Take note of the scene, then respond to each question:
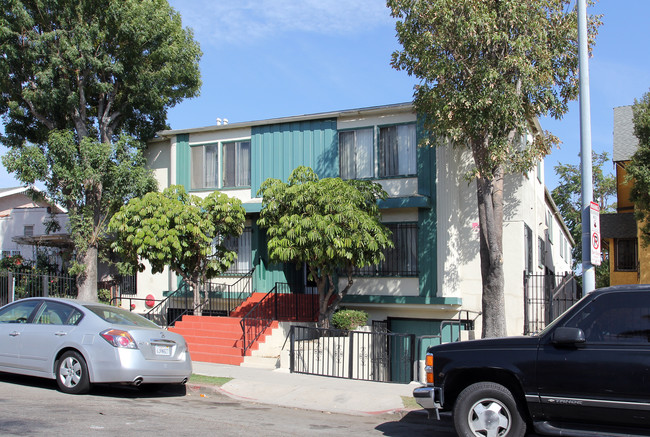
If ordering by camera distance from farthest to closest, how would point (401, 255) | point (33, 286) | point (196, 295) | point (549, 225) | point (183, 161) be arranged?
point (549, 225) < point (33, 286) < point (183, 161) < point (401, 255) < point (196, 295)

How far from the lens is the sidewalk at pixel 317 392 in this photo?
9.82 m

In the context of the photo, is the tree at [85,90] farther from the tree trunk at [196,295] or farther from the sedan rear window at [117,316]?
the sedan rear window at [117,316]

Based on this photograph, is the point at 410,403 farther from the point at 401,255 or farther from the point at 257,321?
the point at 401,255

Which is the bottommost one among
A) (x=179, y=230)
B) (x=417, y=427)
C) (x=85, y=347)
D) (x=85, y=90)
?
(x=417, y=427)

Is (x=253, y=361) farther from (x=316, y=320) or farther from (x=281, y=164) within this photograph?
(x=281, y=164)

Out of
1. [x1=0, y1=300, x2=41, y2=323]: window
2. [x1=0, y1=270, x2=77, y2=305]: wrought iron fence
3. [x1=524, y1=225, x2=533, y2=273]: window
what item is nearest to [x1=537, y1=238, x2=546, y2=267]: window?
[x1=524, y1=225, x2=533, y2=273]: window

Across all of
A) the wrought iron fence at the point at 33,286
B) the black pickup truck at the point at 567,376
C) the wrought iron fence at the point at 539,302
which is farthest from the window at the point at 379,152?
the black pickup truck at the point at 567,376

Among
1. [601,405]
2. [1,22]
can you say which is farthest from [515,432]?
[1,22]

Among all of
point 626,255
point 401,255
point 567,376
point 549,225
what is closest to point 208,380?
point 567,376

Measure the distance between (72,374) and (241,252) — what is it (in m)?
9.90

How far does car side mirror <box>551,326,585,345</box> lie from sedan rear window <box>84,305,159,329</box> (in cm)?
643

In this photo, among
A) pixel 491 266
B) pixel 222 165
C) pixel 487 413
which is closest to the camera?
pixel 487 413

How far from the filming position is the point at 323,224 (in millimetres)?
14133

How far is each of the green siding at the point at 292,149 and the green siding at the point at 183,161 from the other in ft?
7.73
